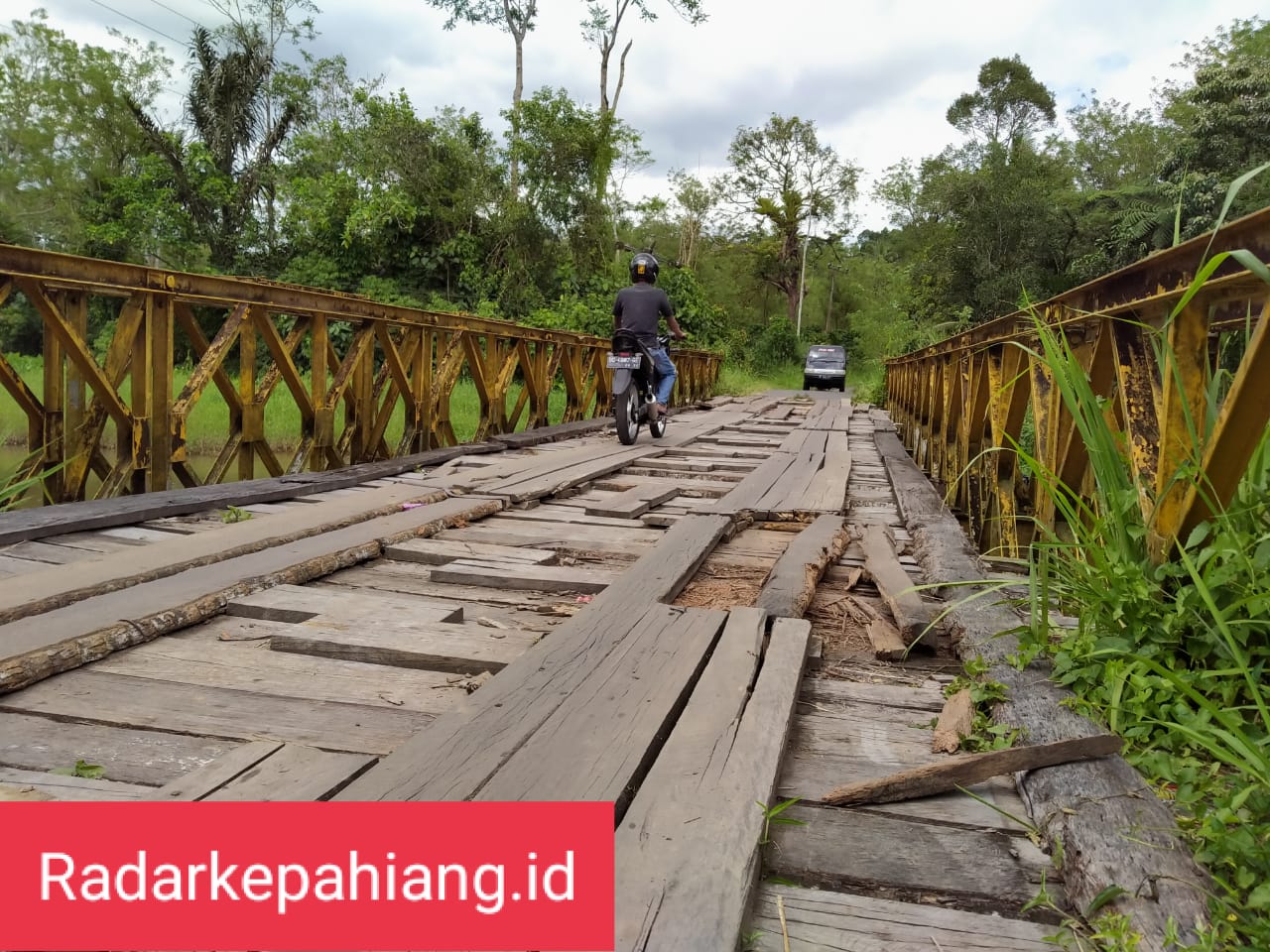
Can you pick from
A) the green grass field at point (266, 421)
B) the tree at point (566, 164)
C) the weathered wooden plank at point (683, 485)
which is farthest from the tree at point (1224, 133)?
the weathered wooden plank at point (683, 485)

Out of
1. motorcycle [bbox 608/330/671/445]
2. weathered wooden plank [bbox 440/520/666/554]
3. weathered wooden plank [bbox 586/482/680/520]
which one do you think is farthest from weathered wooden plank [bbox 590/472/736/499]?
motorcycle [bbox 608/330/671/445]

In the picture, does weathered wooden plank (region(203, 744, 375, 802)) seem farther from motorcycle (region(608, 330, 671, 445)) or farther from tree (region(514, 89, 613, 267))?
tree (region(514, 89, 613, 267))

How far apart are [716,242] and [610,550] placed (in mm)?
45263

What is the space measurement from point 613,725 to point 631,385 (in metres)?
6.21

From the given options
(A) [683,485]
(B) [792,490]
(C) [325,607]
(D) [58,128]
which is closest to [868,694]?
(C) [325,607]

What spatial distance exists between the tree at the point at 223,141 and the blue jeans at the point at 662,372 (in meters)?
19.2

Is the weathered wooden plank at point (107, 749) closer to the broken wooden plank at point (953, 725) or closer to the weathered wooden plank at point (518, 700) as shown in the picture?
the weathered wooden plank at point (518, 700)

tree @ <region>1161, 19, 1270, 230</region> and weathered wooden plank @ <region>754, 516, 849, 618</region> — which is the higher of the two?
tree @ <region>1161, 19, 1270, 230</region>

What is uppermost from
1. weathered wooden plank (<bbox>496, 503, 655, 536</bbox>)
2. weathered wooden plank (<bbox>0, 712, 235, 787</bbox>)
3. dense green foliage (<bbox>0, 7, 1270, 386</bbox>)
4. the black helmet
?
dense green foliage (<bbox>0, 7, 1270, 386</bbox>)

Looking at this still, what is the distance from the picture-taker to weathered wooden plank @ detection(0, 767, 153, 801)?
1496mm

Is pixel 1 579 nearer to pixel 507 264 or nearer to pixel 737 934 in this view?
pixel 737 934

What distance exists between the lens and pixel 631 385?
7867 mm

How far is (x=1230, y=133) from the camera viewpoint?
20672 millimetres

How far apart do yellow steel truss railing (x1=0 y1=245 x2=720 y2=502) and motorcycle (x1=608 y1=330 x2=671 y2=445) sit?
1.18m
